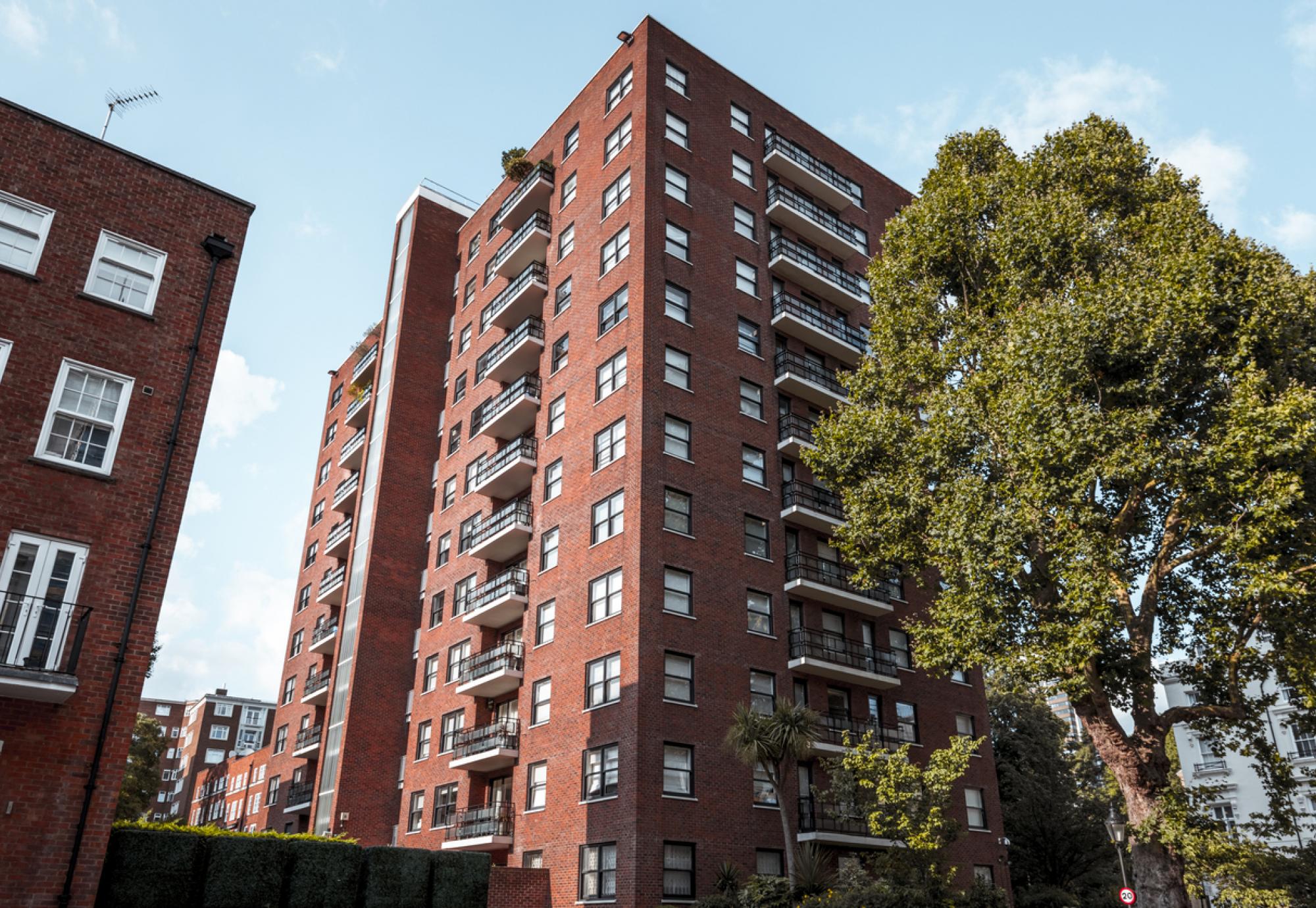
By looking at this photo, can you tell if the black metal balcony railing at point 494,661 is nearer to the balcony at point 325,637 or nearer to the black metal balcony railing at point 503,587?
the black metal balcony railing at point 503,587

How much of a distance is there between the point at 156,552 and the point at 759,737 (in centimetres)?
1698

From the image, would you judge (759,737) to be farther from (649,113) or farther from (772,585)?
(649,113)

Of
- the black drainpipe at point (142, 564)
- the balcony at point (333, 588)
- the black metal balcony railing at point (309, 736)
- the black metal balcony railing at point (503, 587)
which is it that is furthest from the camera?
the balcony at point (333, 588)

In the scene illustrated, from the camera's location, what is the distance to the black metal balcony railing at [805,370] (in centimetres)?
3809

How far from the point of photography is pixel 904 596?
3925 centimetres

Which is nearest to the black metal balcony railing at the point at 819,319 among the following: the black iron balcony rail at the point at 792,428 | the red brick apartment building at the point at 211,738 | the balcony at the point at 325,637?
the black iron balcony rail at the point at 792,428

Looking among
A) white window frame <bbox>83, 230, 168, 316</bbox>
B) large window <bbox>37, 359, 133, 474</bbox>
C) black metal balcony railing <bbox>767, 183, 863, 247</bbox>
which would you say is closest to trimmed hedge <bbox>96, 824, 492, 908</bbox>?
large window <bbox>37, 359, 133, 474</bbox>

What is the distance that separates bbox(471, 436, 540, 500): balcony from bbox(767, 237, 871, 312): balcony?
12666 millimetres

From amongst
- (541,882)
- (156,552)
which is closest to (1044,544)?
(541,882)

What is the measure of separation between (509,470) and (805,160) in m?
19.9

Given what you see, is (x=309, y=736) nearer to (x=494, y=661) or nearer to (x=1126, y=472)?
(x=494, y=661)

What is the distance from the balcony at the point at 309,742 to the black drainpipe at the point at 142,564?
29.2 meters

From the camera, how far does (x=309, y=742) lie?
153ft

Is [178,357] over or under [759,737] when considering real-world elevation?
over
